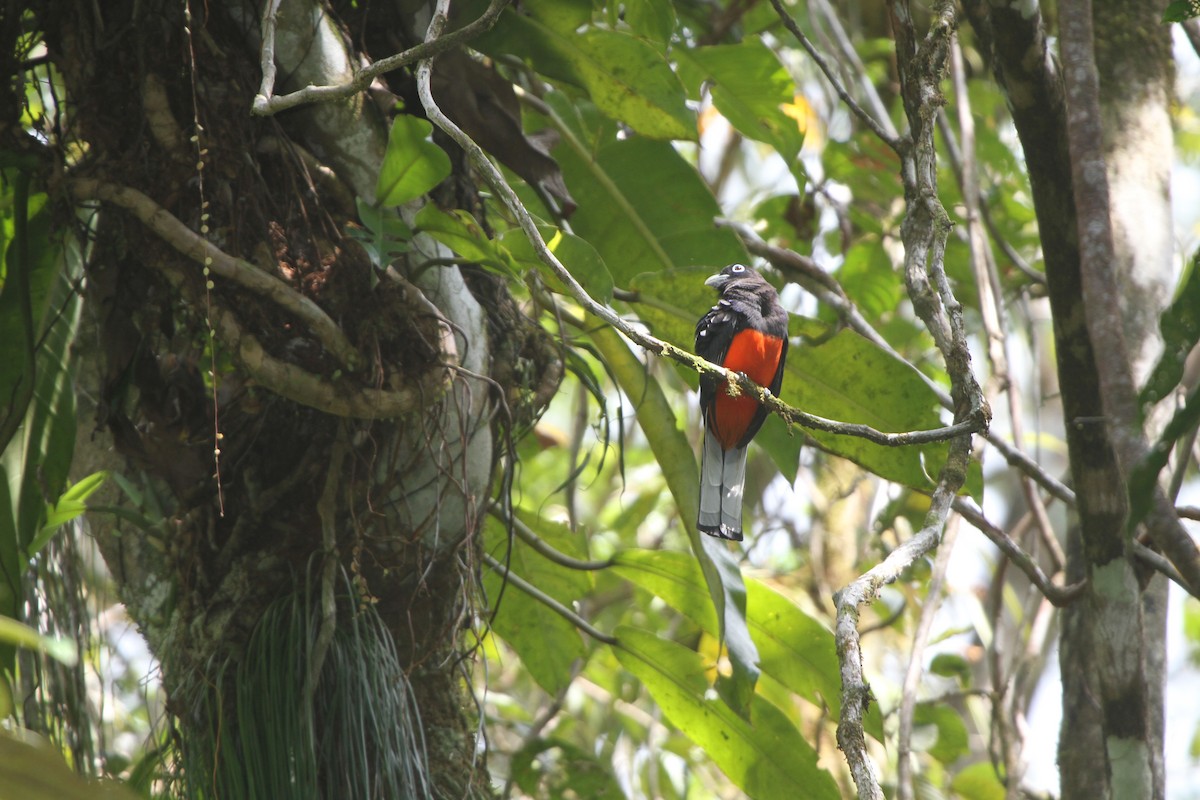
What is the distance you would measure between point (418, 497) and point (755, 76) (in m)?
1.54

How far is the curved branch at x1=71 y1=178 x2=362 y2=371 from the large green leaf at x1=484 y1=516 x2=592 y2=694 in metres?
0.98

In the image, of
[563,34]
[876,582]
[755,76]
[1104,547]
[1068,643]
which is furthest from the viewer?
[755,76]

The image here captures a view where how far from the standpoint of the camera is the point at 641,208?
9.27 ft

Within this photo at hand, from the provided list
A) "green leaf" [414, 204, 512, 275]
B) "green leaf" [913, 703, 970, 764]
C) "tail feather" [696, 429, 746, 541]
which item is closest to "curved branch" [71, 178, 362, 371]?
"green leaf" [414, 204, 512, 275]

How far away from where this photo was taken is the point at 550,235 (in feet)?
7.43

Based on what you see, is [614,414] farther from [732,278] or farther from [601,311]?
[601,311]

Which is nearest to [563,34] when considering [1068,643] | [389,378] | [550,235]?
[550,235]

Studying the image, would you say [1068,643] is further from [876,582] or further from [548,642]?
[876,582]

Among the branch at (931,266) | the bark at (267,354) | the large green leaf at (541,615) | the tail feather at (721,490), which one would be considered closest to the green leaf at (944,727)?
the tail feather at (721,490)

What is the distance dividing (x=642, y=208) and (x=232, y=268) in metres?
1.18

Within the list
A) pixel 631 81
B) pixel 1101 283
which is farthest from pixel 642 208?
pixel 1101 283

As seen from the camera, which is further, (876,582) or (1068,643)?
(1068,643)

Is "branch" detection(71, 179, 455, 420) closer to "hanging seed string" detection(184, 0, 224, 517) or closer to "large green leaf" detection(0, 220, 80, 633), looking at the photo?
"hanging seed string" detection(184, 0, 224, 517)

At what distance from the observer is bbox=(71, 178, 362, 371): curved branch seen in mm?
1956
